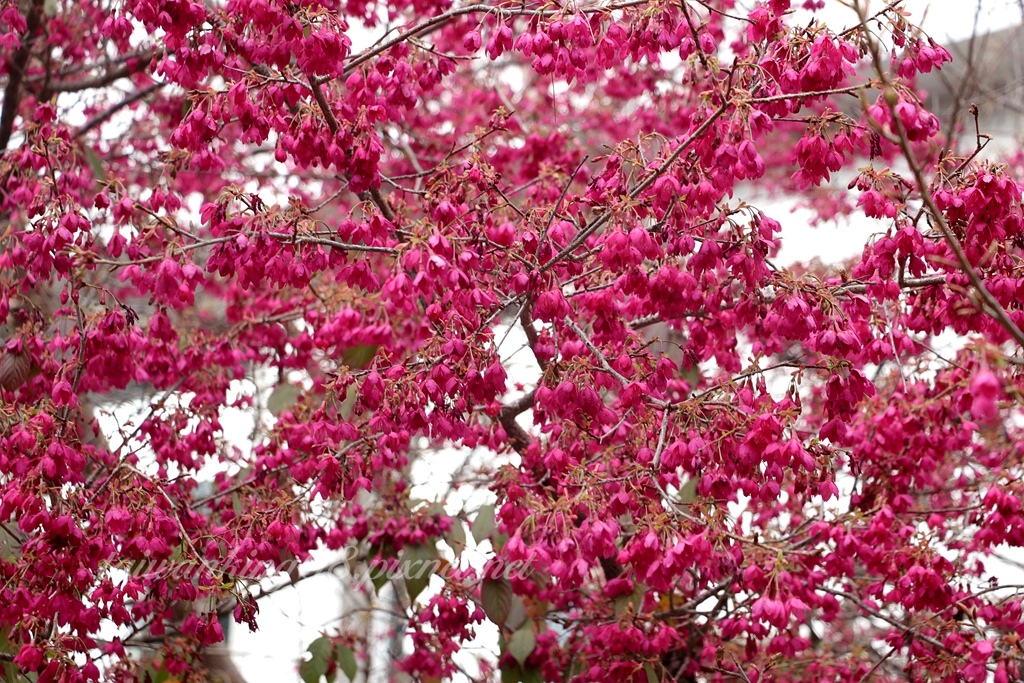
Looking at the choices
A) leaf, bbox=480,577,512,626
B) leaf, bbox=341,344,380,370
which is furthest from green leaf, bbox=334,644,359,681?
leaf, bbox=341,344,380,370

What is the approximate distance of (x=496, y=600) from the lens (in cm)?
364

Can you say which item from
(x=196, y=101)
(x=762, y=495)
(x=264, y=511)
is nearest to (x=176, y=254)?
(x=196, y=101)

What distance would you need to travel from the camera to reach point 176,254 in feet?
9.89

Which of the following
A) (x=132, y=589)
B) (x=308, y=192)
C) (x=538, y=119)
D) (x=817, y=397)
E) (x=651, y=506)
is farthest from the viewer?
(x=308, y=192)

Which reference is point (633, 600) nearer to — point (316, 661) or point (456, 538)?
point (456, 538)

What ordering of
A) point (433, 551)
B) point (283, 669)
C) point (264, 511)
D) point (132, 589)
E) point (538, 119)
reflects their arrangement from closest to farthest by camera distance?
point (132, 589)
point (264, 511)
point (433, 551)
point (538, 119)
point (283, 669)

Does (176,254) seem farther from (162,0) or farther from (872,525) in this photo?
(872,525)

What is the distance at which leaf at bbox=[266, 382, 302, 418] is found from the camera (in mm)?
4270

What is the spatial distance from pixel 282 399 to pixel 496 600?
1375 millimetres

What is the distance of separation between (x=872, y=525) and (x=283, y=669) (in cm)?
625

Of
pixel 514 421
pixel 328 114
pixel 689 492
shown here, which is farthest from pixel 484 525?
pixel 328 114

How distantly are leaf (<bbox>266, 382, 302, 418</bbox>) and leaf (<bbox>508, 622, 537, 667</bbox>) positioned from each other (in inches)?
53.8

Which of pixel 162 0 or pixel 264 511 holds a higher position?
pixel 162 0

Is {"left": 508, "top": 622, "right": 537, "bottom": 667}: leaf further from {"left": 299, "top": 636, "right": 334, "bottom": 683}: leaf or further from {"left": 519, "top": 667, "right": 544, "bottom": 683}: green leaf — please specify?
{"left": 299, "top": 636, "right": 334, "bottom": 683}: leaf
